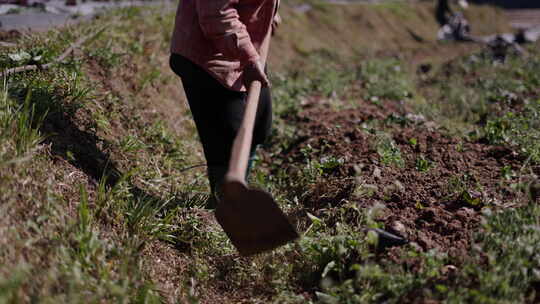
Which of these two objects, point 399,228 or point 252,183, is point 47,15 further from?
point 399,228

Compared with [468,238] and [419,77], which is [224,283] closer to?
[468,238]

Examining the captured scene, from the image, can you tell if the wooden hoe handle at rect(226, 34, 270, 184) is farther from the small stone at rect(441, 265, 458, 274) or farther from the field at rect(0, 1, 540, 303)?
the small stone at rect(441, 265, 458, 274)

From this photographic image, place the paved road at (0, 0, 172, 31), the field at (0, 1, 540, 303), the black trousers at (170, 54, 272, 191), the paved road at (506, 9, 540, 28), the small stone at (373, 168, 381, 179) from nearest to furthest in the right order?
the field at (0, 1, 540, 303) → the black trousers at (170, 54, 272, 191) → the small stone at (373, 168, 381, 179) → the paved road at (0, 0, 172, 31) → the paved road at (506, 9, 540, 28)

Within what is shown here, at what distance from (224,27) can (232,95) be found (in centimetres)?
42

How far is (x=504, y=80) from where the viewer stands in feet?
17.2

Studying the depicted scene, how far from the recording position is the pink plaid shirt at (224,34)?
2213mm

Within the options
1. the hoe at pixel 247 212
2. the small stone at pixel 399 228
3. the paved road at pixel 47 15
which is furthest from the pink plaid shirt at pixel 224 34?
the paved road at pixel 47 15

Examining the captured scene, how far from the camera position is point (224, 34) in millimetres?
2223

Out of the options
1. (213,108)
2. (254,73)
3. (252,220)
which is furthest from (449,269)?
(213,108)

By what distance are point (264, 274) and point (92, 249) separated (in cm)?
78

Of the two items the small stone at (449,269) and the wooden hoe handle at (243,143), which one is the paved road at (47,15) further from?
the small stone at (449,269)

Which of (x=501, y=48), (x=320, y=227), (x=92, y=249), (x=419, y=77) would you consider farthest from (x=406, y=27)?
(x=92, y=249)

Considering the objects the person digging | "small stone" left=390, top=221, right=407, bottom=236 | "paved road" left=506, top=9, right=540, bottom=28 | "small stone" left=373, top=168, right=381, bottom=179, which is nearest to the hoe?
the person digging

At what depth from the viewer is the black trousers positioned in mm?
2494
